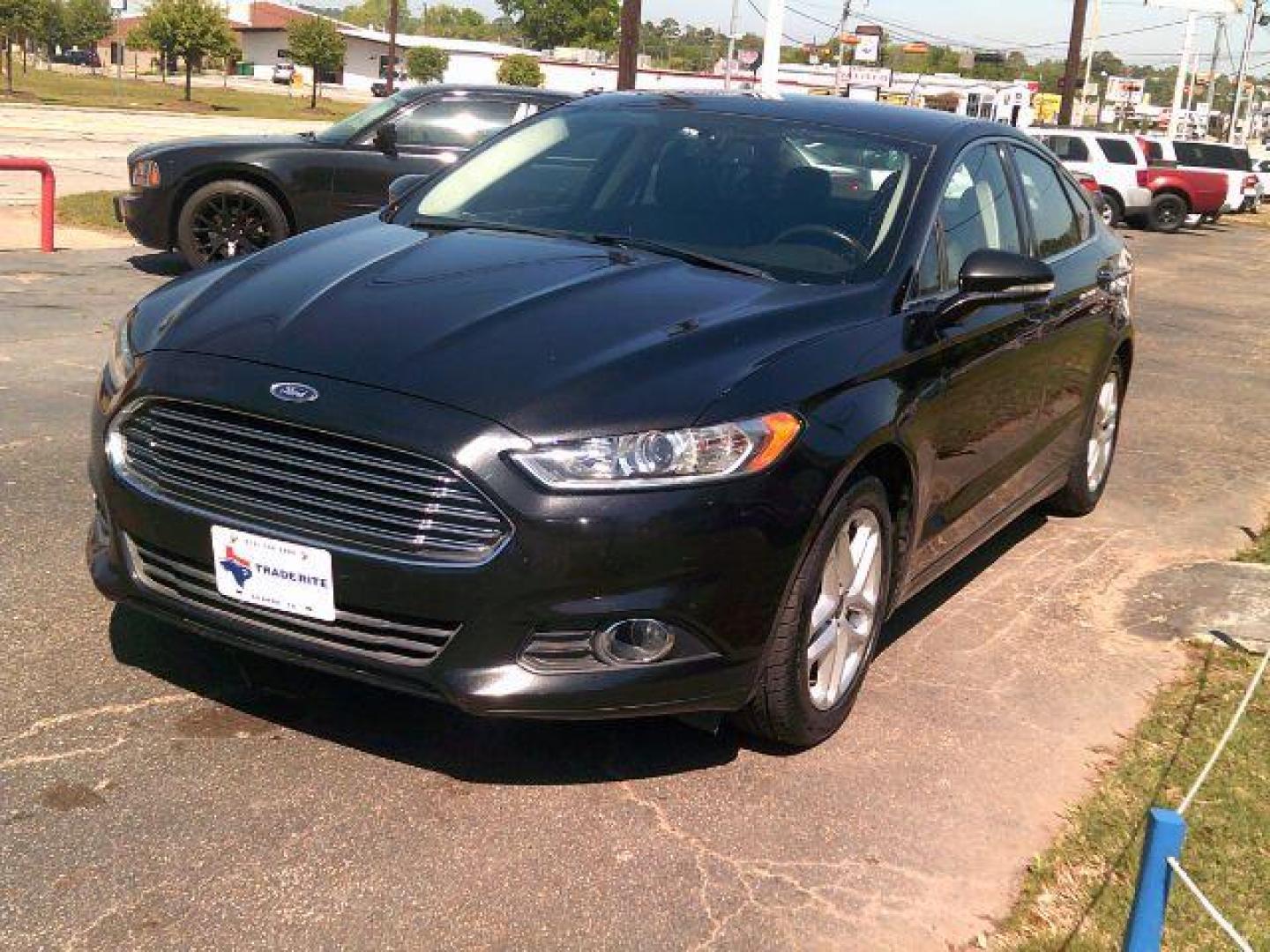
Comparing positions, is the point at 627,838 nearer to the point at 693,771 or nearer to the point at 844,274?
the point at 693,771

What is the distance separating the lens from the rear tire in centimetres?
3058

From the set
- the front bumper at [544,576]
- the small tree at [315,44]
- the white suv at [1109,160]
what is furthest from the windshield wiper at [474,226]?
the small tree at [315,44]

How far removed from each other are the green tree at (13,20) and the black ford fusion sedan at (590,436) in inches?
1987

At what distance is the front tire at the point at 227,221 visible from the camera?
1091 centimetres

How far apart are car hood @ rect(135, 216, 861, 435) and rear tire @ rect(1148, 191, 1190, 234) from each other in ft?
95.7

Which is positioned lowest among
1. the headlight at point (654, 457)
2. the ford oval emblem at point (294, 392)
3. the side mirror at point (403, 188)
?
the headlight at point (654, 457)

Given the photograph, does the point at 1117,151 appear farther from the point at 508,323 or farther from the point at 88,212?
the point at 508,323

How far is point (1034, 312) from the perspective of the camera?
4996 mm

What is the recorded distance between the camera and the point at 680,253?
427cm

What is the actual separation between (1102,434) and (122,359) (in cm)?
450

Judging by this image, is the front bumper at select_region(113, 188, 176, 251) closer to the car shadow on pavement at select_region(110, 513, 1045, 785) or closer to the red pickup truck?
the car shadow on pavement at select_region(110, 513, 1045, 785)

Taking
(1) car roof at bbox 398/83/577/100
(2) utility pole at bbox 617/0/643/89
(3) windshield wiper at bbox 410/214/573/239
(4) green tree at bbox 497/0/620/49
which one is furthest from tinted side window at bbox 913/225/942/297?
(4) green tree at bbox 497/0/620/49

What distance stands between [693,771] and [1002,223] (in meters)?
2.49

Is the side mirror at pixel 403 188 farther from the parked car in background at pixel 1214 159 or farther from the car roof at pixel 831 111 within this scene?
the parked car in background at pixel 1214 159
